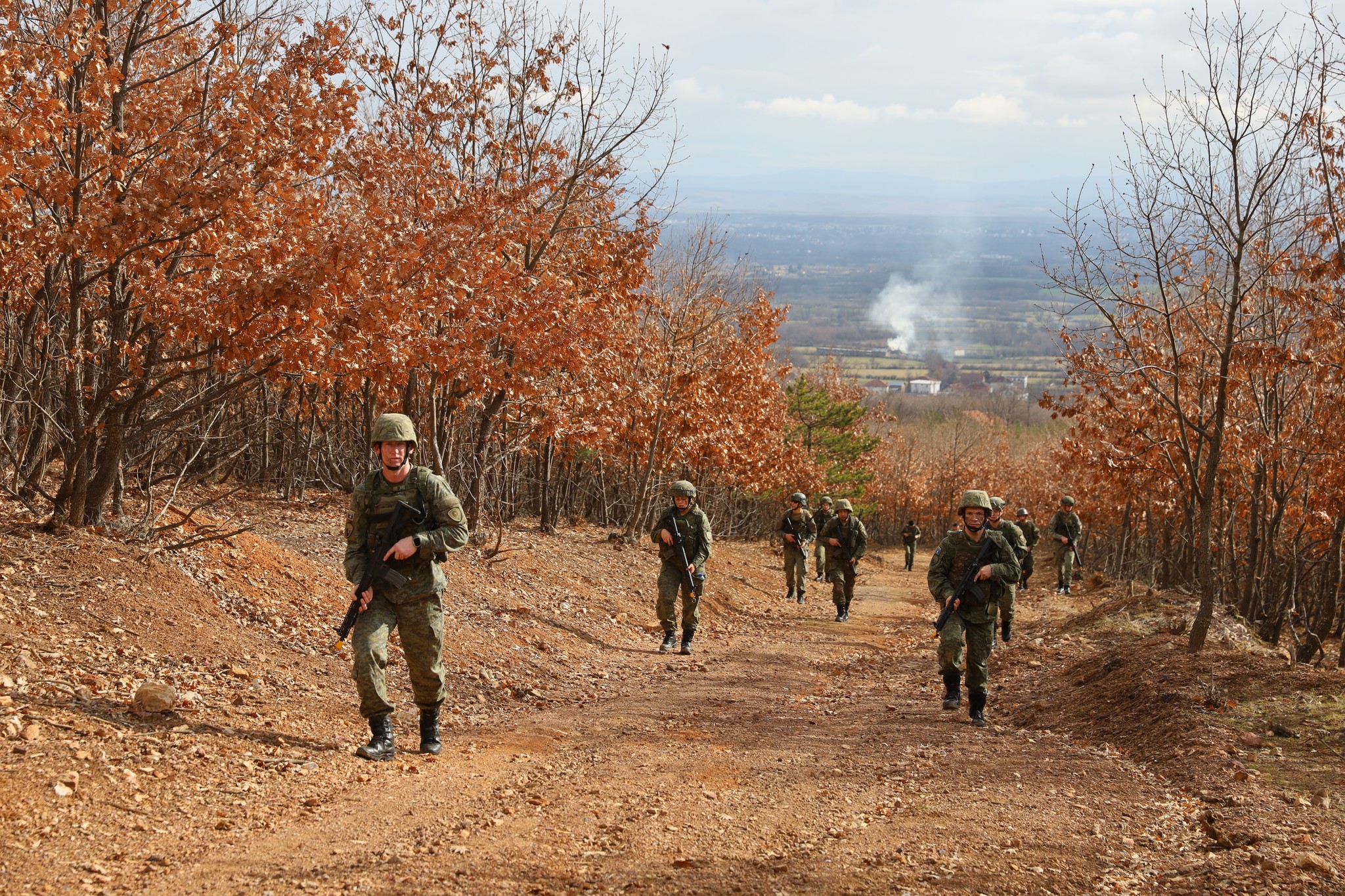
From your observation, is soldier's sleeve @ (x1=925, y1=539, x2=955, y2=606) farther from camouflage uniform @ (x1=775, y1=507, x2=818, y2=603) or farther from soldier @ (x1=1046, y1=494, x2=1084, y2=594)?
soldier @ (x1=1046, y1=494, x2=1084, y2=594)

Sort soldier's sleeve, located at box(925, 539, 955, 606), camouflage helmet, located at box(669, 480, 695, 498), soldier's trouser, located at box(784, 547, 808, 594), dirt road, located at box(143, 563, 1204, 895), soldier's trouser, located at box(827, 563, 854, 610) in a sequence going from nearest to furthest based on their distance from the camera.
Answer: dirt road, located at box(143, 563, 1204, 895) < soldier's sleeve, located at box(925, 539, 955, 606) < camouflage helmet, located at box(669, 480, 695, 498) < soldier's trouser, located at box(827, 563, 854, 610) < soldier's trouser, located at box(784, 547, 808, 594)

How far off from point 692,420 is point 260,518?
8839 millimetres

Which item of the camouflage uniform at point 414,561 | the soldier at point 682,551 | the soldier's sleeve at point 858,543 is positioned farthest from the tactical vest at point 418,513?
the soldier's sleeve at point 858,543

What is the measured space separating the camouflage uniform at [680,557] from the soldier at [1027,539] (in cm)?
531

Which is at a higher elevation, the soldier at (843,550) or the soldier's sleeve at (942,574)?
the soldier's sleeve at (942,574)

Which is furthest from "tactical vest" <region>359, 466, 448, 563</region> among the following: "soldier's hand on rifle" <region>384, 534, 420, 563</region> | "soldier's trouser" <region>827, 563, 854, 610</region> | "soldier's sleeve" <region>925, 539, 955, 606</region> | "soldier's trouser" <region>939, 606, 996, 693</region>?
"soldier's trouser" <region>827, 563, 854, 610</region>

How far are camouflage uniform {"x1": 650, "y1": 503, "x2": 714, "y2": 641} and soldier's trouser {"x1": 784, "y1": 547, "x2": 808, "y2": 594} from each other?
273 inches

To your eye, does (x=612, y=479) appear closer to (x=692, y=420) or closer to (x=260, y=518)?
(x=692, y=420)

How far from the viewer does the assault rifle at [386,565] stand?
6445 mm

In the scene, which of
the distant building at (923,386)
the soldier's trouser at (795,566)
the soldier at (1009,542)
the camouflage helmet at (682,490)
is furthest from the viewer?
the distant building at (923,386)

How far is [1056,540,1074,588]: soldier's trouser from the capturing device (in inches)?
876

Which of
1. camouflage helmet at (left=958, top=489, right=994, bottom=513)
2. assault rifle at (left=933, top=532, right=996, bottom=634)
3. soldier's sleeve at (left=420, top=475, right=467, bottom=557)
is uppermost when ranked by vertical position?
camouflage helmet at (left=958, top=489, right=994, bottom=513)

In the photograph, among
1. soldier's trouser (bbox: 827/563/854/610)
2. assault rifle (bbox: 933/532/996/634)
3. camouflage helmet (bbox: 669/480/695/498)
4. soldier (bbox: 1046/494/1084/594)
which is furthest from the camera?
soldier (bbox: 1046/494/1084/594)

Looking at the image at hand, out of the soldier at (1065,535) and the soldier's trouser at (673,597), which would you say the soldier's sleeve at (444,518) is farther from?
the soldier at (1065,535)
